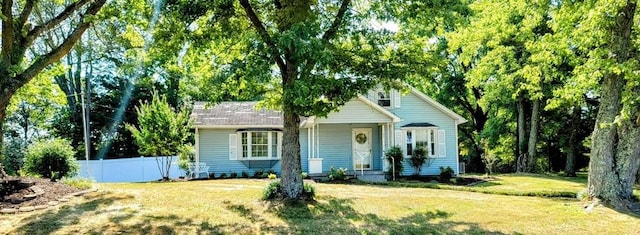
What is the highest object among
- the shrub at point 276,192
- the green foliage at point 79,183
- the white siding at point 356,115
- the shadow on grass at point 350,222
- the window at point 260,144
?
the white siding at point 356,115

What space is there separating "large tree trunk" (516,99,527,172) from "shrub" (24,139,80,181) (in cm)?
2041

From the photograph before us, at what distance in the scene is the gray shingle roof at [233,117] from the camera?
19734 millimetres

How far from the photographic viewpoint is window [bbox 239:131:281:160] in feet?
64.5

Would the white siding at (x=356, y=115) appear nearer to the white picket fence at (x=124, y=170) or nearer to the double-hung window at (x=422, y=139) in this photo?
the double-hung window at (x=422, y=139)

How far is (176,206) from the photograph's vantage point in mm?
10039

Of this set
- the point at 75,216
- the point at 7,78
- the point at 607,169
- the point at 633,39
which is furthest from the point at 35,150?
the point at 633,39

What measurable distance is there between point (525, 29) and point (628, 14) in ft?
22.4

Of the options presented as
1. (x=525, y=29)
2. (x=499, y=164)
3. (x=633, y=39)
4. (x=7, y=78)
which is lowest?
(x=499, y=164)

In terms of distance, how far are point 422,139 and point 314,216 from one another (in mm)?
11734

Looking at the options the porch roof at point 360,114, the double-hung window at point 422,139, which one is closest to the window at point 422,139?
the double-hung window at point 422,139

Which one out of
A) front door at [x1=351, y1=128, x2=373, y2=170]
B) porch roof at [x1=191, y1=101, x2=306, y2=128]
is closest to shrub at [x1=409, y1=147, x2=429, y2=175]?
front door at [x1=351, y1=128, x2=373, y2=170]

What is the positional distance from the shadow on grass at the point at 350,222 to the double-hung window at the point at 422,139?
10008mm

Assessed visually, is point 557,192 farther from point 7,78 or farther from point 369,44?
point 7,78

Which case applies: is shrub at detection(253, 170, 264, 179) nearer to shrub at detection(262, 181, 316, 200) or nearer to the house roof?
the house roof
